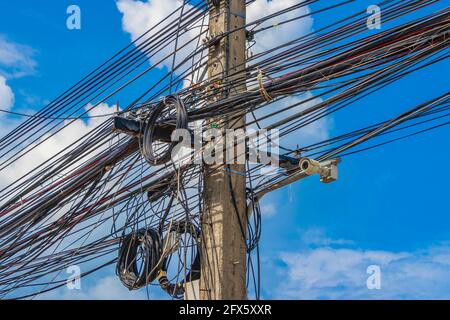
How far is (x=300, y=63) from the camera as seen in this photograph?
7.57 meters

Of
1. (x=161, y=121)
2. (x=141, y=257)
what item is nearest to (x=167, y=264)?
(x=141, y=257)

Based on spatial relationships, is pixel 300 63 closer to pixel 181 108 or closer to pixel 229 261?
pixel 181 108

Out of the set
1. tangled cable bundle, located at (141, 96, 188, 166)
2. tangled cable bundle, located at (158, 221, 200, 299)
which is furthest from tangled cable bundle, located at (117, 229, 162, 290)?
tangled cable bundle, located at (141, 96, 188, 166)

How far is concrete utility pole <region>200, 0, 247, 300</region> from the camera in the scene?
7.52 meters

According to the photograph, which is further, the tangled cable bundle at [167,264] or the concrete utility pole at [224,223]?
the tangled cable bundle at [167,264]

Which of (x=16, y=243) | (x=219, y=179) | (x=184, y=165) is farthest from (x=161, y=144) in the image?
(x=16, y=243)

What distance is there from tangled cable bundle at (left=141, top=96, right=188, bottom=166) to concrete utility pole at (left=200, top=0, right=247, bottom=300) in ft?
1.76

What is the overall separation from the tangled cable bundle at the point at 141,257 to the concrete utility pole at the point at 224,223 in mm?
963

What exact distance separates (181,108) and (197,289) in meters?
1.98

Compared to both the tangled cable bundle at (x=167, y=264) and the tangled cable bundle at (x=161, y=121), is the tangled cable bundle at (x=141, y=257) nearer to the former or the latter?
the tangled cable bundle at (x=167, y=264)

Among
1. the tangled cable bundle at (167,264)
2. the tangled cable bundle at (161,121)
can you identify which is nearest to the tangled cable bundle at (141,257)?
the tangled cable bundle at (167,264)

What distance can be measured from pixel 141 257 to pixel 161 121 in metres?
2.10

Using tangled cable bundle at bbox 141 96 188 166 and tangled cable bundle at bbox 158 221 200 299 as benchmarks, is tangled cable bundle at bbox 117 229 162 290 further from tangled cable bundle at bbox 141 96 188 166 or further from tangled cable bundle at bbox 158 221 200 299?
tangled cable bundle at bbox 141 96 188 166

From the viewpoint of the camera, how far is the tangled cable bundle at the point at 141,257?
876 centimetres
